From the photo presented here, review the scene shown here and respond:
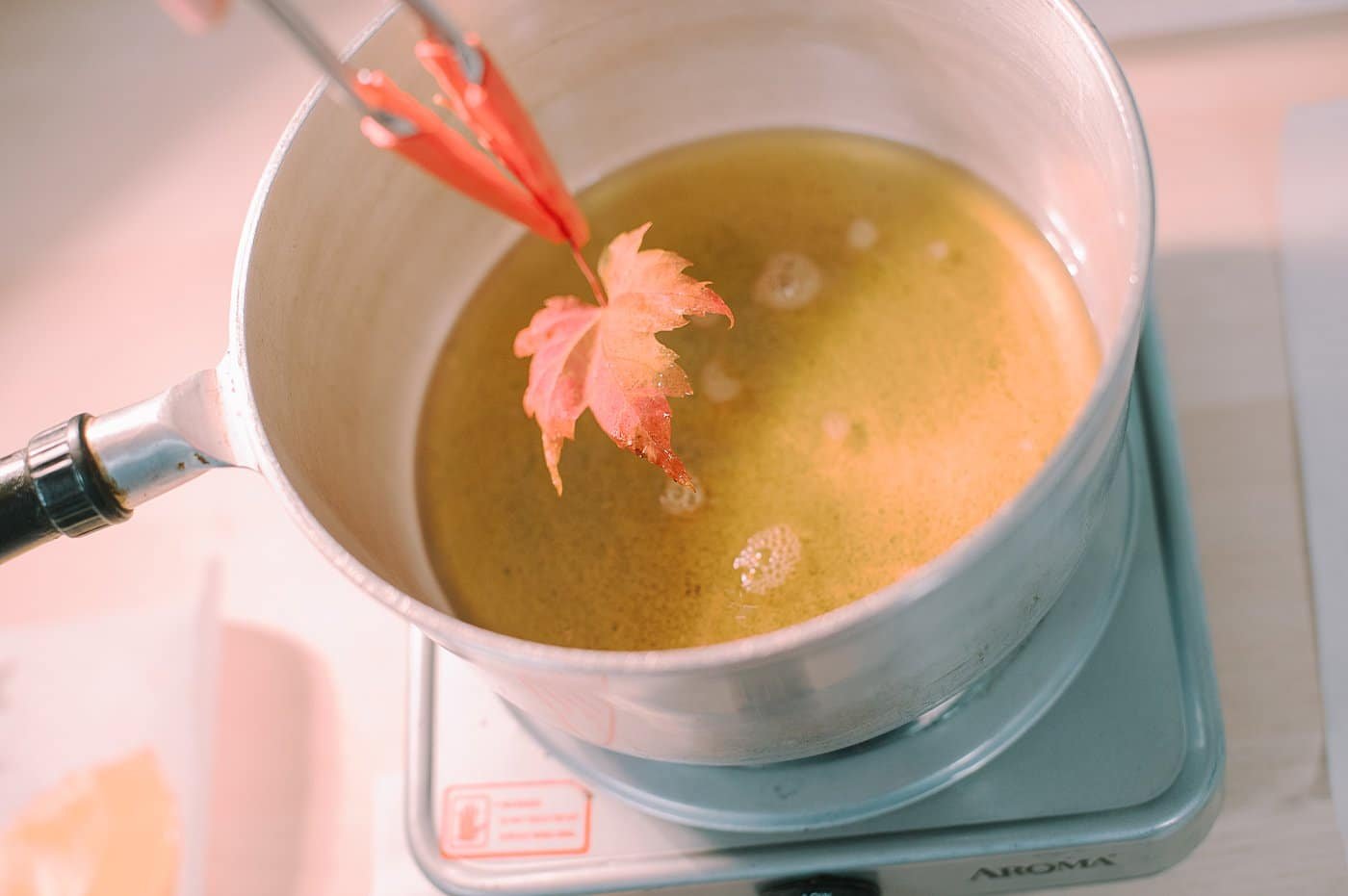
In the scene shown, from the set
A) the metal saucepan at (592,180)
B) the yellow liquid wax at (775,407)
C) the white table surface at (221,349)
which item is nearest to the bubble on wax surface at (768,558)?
the yellow liquid wax at (775,407)

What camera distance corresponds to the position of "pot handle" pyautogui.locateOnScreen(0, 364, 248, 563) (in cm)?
54

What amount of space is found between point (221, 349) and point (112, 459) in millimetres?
390

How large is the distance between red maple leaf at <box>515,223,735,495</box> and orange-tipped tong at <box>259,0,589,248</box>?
Answer: 0.18 ft

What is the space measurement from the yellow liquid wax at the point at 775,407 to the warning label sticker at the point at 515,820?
0.28 feet

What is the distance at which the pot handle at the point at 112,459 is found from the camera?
1.76 ft

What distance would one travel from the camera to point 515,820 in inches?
26.3

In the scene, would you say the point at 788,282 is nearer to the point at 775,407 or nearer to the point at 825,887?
the point at 775,407

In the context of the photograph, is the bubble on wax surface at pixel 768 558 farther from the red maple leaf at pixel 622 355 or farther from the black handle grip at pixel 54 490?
the black handle grip at pixel 54 490

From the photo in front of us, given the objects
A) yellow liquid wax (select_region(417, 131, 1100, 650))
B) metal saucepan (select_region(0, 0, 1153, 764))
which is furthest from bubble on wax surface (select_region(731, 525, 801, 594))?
metal saucepan (select_region(0, 0, 1153, 764))

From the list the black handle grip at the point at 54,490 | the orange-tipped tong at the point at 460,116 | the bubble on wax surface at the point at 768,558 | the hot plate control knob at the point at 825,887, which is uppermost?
the orange-tipped tong at the point at 460,116

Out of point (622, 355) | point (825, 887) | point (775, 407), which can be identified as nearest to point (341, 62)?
point (622, 355)

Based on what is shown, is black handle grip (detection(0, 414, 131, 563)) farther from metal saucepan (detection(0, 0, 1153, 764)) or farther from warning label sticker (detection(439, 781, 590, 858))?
warning label sticker (detection(439, 781, 590, 858))

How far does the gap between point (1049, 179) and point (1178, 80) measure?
0.21 meters

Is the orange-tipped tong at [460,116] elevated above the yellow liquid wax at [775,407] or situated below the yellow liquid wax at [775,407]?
above
